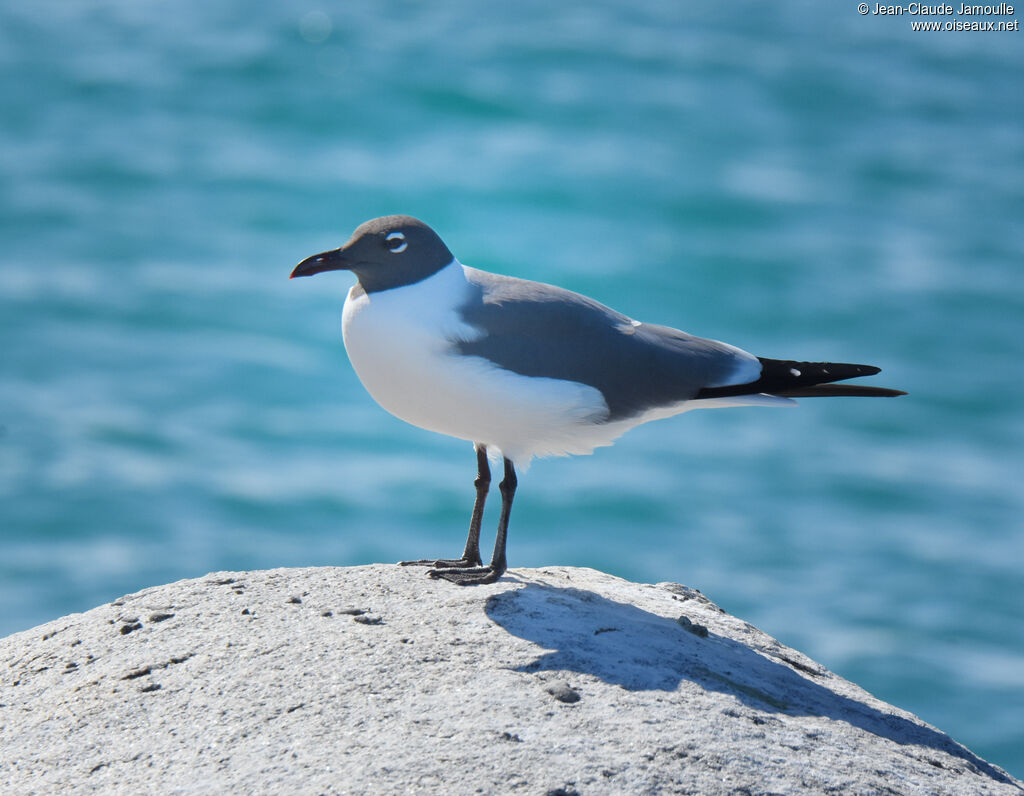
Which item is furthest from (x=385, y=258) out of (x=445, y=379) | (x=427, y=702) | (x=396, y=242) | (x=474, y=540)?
(x=427, y=702)

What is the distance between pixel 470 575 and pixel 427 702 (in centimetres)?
127

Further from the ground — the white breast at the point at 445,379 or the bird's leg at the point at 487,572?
the white breast at the point at 445,379

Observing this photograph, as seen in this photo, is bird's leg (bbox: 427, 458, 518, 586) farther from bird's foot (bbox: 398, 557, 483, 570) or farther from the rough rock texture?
bird's foot (bbox: 398, 557, 483, 570)

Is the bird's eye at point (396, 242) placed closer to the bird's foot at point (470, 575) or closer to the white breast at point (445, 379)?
the white breast at point (445, 379)

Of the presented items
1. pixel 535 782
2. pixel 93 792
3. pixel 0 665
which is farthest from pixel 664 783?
pixel 0 665

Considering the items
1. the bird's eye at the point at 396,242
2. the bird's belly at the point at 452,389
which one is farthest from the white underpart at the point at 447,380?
the bird's eye at the point at 396,242

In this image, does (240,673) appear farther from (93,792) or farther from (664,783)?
(664,783)

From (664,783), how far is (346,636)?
4.47 ft

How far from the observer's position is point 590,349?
195 inches

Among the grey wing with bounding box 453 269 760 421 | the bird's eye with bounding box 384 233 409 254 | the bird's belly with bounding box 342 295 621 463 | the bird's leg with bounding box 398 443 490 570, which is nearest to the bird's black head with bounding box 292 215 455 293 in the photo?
the bird's eye with bounding box 384 233 409 254

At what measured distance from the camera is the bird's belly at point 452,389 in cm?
467

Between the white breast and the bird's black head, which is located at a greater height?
the bird's black head

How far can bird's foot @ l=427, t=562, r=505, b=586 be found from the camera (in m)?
4.83

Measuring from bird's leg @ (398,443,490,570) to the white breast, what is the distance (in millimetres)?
456
